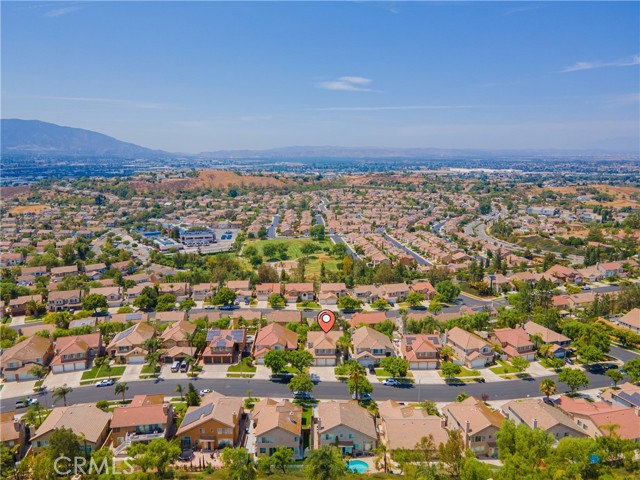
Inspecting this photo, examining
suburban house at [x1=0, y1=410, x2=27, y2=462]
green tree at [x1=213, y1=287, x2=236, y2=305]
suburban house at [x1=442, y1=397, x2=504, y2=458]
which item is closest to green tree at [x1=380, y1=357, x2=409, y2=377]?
suburban house at [x1=442, y1=397, x2=504, y2=458]

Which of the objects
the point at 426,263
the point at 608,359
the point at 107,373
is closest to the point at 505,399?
the point at 608,359

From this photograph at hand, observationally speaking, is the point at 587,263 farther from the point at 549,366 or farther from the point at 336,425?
the point at 336,425

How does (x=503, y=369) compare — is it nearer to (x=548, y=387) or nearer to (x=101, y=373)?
(x=548, y=387)

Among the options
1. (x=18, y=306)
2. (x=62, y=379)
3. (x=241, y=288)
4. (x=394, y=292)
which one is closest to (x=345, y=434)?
(x=62, y=379)

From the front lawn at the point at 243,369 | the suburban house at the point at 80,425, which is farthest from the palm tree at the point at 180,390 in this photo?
the suburban house at the point at 80,425

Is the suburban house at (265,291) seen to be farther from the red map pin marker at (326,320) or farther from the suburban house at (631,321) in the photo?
the suburban house at (631,321)

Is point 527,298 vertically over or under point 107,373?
over
